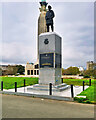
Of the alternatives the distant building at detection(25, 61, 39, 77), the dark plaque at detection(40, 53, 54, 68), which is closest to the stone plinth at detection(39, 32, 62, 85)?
the dark plaque at detection(40, 53, 54, 68)

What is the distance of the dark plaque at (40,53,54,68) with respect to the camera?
12.0m

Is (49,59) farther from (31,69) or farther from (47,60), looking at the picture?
(31,69)

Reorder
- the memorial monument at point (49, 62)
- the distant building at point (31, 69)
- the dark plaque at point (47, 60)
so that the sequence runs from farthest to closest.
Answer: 1. the distant building at point (31, 69)
2. the dark plaque at point (47, 60)
3. the memorial monument at point (49, 62)

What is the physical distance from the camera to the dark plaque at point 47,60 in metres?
12.0

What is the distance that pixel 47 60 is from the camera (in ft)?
40.2

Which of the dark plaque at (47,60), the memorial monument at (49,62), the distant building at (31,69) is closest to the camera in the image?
the memorial monument at (49,62)

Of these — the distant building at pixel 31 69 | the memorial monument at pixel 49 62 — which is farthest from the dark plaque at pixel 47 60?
the distant building at pixel 31 69

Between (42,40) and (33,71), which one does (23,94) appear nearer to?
(42,40)

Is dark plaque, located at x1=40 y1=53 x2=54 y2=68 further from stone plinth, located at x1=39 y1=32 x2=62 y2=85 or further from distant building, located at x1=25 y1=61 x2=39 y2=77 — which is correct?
distant building, located at x1=25 y1=61 x2=39 y2=77

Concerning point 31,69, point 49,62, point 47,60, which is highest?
point 47,60

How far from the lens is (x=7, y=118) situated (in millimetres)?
5188

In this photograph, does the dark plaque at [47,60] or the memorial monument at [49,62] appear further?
the dark plaque at [47,60]

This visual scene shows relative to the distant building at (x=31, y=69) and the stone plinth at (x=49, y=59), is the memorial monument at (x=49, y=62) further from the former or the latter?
the distant building at (x=31, y=69)

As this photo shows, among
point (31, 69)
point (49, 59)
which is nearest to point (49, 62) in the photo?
point (49, 59)
